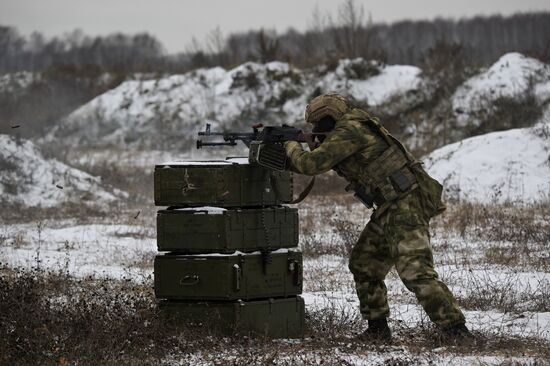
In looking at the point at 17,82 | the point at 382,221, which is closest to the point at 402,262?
the point at 382,221

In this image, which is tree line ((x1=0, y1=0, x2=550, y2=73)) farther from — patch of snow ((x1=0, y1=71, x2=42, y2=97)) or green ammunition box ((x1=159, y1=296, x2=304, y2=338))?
green ammunition box ((x1=159, y1=296, x2=304, y2=338))

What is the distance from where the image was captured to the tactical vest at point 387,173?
6.91m

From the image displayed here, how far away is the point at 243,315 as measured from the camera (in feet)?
22.6

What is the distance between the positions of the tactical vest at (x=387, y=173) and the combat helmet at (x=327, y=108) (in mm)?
191

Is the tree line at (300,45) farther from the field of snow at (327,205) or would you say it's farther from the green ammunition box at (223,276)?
the green ammunition box at (223,276)

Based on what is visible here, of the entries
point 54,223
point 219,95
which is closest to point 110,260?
point 54,223

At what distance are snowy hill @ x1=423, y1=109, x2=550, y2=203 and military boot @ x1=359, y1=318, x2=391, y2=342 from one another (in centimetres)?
926

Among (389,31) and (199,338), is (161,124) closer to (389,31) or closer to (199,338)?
(199,338)

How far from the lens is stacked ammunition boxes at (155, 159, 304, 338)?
6895 millimetres

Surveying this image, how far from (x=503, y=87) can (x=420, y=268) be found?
19726 mm

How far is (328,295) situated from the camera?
9.13 metres

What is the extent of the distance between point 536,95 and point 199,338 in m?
19.5

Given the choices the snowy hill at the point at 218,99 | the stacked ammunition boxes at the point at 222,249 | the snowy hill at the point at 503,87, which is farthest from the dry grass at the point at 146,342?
the snowy hill at the point at 218,99

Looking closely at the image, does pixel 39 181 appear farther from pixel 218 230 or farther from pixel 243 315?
pixel 243 315
